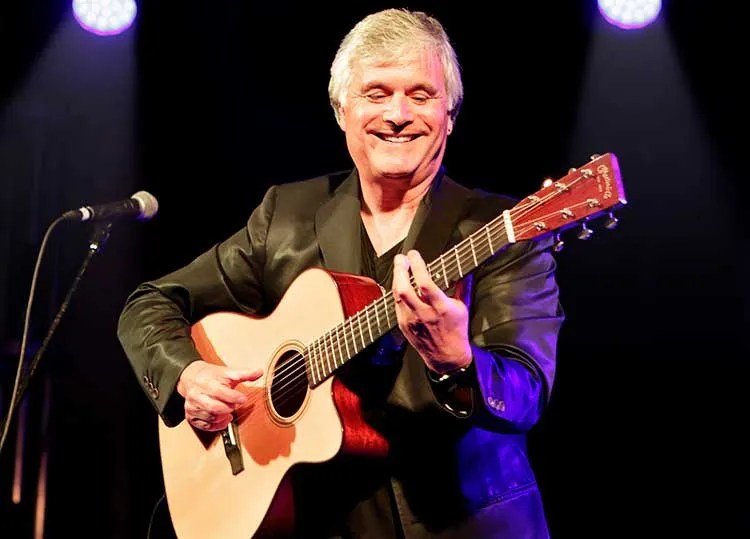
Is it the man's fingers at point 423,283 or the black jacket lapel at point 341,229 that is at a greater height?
the black jacket lapel at point 341,229

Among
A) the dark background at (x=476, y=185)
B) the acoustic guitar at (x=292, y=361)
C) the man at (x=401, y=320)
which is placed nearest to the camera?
the acoustic guitar at (x=292, y=361)

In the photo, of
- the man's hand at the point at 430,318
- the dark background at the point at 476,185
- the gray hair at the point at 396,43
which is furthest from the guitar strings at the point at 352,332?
the dark background at the point at 476,185

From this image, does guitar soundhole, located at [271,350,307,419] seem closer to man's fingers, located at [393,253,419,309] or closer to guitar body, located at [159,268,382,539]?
guitar body, located at [159,268,382,539]

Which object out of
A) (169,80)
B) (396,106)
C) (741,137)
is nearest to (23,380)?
(396,106)

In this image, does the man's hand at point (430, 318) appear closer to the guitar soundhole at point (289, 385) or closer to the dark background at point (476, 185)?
the guitar soundhole at point (289, 385)

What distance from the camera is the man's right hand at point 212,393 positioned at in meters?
3.09

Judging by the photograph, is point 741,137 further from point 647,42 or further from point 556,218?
point 556,218

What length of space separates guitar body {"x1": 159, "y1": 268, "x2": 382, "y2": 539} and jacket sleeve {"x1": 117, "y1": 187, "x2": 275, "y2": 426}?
124 millimetres

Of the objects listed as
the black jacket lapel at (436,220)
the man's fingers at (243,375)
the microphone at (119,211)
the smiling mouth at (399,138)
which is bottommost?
the man's fingers at (243,375)

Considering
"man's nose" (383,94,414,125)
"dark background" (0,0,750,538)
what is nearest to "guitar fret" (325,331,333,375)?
"man's nose" (383,94,414,125)

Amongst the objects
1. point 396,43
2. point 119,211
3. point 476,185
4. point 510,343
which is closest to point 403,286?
point 510,343

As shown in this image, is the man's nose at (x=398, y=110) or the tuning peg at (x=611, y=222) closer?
the tuning peg at (x=611, y=222)

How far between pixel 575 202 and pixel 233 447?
154 cm

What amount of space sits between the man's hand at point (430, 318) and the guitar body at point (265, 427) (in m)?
0.44
